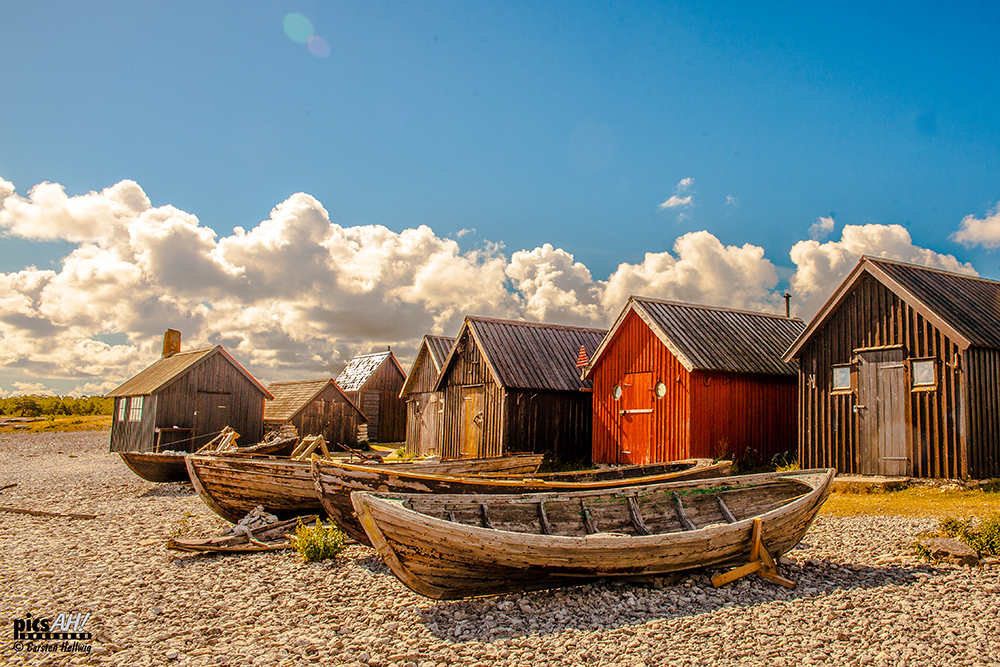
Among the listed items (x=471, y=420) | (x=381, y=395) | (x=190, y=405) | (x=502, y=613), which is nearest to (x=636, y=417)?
(x=471, y=420)

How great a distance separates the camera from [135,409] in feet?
102

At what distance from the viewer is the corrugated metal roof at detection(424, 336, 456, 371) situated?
2878cm

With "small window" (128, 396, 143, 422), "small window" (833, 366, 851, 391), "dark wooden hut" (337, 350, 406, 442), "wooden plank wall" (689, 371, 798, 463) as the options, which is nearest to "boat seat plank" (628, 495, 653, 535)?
"wooden plank wall" (689, 371, 798, 463)

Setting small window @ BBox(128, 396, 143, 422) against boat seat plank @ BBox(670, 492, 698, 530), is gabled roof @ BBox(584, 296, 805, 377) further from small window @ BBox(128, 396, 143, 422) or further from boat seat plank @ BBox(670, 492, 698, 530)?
small window @ BBox(128, 396, 143, 422)

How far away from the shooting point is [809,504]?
8672 millimetres

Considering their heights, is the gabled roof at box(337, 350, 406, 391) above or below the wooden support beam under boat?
above

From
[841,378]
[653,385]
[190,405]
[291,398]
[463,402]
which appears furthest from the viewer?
[291,398]

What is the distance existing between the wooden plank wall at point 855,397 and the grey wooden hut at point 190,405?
24848 mm

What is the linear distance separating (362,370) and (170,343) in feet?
36.3

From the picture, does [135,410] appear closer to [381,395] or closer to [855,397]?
[381,395]

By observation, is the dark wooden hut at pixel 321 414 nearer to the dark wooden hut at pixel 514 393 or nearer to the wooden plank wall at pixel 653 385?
the dark wooden hut at pixel 514 393

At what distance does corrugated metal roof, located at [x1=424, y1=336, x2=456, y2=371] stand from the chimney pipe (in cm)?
1653

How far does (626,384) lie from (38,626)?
15717 millimetres

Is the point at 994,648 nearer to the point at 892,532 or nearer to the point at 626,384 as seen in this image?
the point at 892,532
